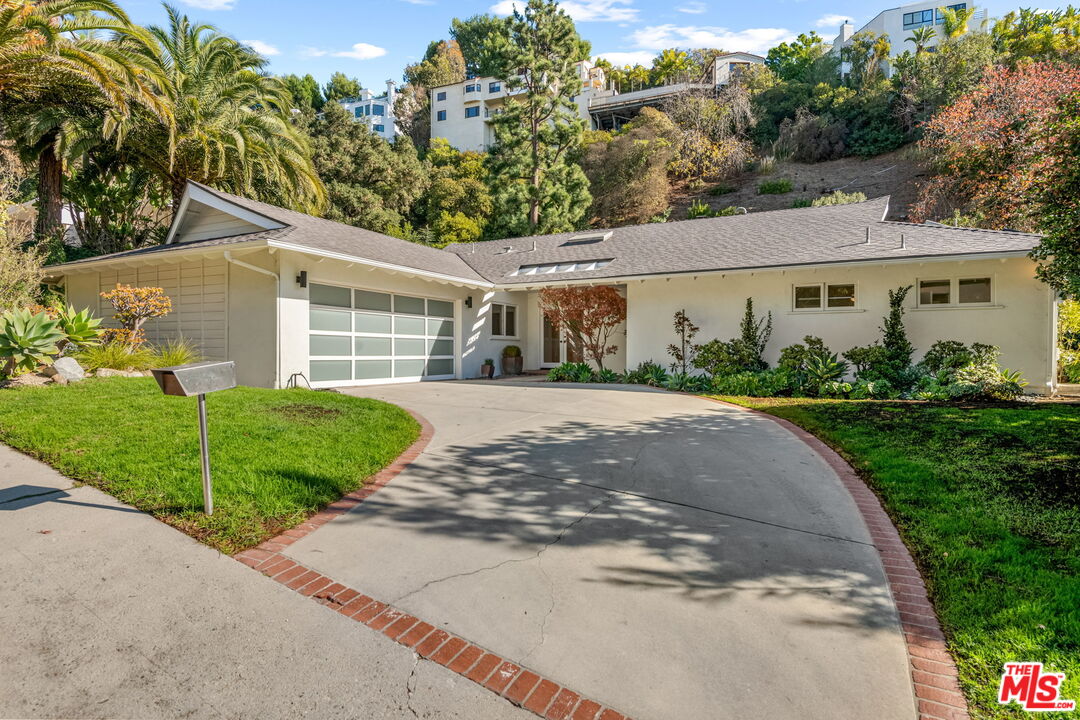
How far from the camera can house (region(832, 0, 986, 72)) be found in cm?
4439

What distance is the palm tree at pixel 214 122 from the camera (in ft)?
53.8

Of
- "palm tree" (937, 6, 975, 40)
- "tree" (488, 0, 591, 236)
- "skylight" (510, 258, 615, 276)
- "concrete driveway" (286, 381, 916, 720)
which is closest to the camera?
"concrete driveway" (286, 381, 916, 720)

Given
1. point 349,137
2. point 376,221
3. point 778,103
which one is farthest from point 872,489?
point 778,103

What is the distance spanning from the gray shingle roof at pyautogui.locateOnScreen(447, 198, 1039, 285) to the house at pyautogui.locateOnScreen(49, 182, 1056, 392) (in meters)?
0.08

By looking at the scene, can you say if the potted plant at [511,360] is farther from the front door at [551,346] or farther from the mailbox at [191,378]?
the mailbox at [191,378]

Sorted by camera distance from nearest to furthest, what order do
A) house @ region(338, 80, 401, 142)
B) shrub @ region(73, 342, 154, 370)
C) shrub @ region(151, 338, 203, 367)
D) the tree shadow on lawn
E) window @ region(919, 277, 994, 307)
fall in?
the tree shadow on lawn → shrub @ region(73, 342, 154, 370) → shrub @ region(151, 338, 203, 367) → window @ region(919, 277, 994, 307) → house @ region(338, 80, 401, 142)

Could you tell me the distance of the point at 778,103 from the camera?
3953 centimetres

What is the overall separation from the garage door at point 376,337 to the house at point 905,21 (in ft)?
158

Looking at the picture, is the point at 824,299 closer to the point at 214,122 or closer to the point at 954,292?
the point at 954,292

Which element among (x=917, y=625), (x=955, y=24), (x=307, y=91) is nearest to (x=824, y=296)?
(x=917, y=625)

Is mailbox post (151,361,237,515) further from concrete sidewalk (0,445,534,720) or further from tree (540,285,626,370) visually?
tree (540,285,626,370)

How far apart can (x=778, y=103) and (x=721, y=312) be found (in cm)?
3489

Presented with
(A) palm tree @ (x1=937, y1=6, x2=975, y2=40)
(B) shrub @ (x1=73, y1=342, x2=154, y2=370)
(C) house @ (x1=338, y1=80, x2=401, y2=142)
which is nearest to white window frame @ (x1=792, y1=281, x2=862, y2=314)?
(B) shrub @ (x1=73, y1=342, x2=154, y2=370)

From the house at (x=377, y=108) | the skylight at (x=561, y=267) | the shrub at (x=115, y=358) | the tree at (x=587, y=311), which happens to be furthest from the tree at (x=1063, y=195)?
the house at (x=377, y=108)
